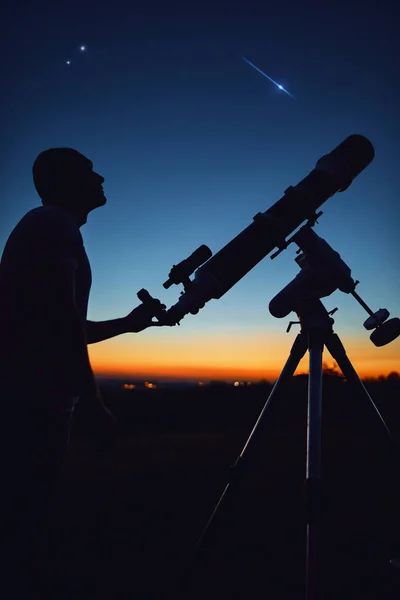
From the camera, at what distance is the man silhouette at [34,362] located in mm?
1571

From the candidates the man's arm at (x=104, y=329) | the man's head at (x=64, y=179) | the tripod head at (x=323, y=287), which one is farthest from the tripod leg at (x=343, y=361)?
the man's head at (x=64, y=179)

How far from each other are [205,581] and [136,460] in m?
2.96

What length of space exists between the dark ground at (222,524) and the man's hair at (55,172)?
44.0 inches

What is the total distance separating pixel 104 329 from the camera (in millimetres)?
2520

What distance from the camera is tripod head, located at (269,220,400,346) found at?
2.73 m

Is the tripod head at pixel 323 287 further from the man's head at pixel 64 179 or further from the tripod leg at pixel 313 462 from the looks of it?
the man's head at pixel 64 179

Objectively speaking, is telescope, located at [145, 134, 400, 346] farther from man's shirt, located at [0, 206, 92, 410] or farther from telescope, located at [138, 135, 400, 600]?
man's shirt, located at [0, 206, 92, 410]

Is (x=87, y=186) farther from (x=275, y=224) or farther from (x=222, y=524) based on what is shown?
(x=222, y=524)

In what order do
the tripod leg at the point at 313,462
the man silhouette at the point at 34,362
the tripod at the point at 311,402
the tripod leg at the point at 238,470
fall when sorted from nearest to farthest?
the man silhouette at the point at 34,362 → the tripod leg at the point at 313,462 → the tripod at the point at 311,402 → the tripod leg at the point at 238,470

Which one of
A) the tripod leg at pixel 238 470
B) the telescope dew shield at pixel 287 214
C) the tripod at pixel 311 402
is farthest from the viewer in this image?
the telescope dew shield at pixel 287 214

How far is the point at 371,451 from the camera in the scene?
5.38 metres

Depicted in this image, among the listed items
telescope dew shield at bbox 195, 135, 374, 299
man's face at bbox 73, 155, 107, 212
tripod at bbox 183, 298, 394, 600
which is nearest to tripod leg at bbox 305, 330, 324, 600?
tripod at bbox 183, 298, 394, 600

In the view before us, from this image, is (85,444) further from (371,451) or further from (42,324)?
(42,324)

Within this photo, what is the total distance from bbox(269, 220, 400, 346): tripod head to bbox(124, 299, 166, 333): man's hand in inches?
34.2
